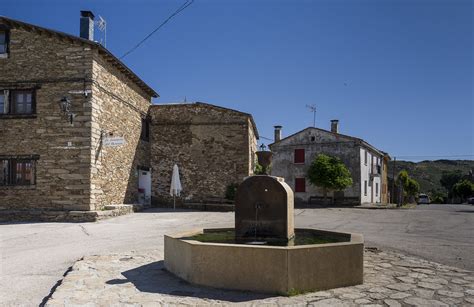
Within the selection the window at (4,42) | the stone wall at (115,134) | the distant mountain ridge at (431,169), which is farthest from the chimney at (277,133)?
the distant mountain ridge at (431,169)

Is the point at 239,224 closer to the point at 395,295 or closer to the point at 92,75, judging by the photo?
the point at 395,295

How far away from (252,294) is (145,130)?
16.2 m

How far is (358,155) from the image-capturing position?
2716cm

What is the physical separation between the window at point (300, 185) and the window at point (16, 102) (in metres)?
19.6

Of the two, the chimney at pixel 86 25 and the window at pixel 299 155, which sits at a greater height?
the chimney at pixel 86 25

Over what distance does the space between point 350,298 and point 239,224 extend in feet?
8.13

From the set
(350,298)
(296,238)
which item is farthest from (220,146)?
(350,298)

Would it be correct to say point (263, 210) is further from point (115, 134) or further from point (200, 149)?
point (200, 149)

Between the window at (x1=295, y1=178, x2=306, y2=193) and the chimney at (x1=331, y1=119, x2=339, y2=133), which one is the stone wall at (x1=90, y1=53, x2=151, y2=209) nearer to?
the window at (x1=295, y1=178, x2=306, y2=193)

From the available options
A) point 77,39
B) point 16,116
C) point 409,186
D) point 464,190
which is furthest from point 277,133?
point 464,190

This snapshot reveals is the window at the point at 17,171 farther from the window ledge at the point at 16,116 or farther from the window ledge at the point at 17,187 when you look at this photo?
the window ledge at the point at 16,116

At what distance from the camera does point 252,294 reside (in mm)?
4660

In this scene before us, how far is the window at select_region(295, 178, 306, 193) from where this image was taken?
28625 millimetres

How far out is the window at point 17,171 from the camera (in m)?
14.0
